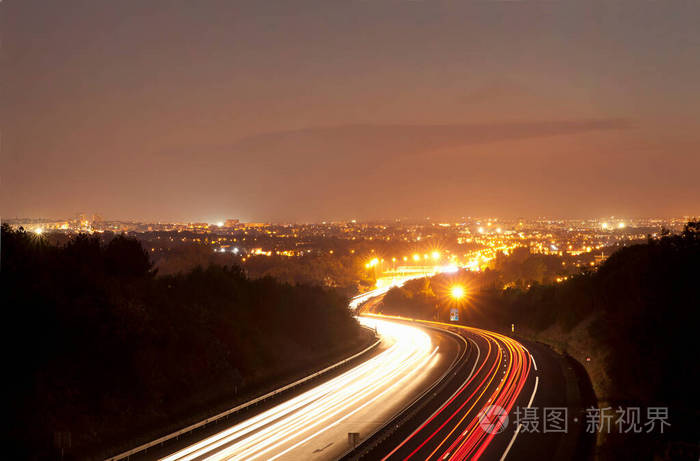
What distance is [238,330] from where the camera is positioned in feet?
108

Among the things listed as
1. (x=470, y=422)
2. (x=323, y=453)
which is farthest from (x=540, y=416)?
(x=323, y=453)

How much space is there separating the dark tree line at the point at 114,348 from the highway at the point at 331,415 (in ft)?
8.97

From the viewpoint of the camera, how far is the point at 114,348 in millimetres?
23062

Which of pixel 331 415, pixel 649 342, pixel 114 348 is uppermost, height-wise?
pixel 114 348

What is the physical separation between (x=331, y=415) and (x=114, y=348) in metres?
8.92

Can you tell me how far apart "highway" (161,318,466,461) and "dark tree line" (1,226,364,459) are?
2.74 metres

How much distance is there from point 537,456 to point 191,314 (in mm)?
19161

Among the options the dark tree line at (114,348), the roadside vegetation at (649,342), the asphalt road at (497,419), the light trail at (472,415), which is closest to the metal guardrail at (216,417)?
the dark tree line at (114,348)

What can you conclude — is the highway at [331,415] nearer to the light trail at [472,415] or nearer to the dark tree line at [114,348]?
the light trail at [472,415]

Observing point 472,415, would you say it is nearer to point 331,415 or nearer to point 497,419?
point 497,419

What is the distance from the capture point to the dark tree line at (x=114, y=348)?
18828 mm

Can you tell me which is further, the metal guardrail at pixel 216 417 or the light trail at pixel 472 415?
the light trail at pixel 472 415

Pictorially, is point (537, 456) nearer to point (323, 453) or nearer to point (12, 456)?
point (323, 453)

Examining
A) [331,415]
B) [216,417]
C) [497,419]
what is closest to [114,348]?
[216,417]
